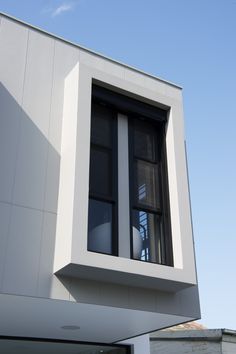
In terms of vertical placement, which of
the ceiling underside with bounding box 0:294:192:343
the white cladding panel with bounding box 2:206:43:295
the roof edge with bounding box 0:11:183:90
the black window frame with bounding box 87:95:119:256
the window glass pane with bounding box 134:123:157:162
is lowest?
the ceiling underside with bounding box 0:294:192:343

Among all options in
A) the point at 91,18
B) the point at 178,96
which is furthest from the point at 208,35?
the point at 91,18

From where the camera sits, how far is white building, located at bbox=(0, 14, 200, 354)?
4520mm

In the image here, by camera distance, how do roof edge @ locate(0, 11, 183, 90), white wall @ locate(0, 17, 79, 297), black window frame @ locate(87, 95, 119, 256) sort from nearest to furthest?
white wall @ locate(0, 17, 79, 297)
black window frame @ locate(87, 95, 119, 256)
roof edge @ locate(0, 11, 183, 90)

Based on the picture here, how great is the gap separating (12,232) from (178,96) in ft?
11.2

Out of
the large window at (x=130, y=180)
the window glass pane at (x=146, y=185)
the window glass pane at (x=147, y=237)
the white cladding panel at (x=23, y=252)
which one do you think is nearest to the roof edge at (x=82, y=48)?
the large window at (x=130, y=180)

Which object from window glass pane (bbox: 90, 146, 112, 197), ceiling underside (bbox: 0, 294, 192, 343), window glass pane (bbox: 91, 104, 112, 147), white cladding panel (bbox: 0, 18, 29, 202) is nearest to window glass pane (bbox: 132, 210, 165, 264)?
window glass pane (bbox: 90, 146, 112, 197)

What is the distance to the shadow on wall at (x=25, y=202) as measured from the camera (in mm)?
4375

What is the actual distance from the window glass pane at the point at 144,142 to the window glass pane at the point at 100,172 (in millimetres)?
474

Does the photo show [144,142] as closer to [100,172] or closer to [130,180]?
[130,180]

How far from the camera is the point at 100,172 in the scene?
17.2 ft

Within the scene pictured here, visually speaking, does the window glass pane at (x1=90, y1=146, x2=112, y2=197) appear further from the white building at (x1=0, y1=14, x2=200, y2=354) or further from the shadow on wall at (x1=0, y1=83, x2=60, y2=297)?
the shadow on wall at (x1=0, y1=83, x2=60, y2=297)

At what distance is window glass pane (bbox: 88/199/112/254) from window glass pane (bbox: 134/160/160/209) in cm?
45

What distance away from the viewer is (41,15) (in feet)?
18.9

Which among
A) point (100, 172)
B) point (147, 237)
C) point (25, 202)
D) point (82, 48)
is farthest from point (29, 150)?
point (82, 48)
